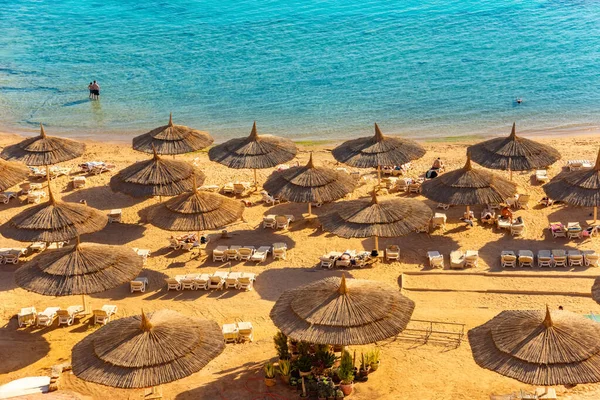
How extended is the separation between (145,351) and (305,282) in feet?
22.1

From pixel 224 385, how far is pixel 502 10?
166ft

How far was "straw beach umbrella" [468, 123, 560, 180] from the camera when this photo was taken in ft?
83.9

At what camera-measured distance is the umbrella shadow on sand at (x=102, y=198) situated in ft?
89.2

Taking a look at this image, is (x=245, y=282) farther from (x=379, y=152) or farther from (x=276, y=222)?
(x=379, y=152)

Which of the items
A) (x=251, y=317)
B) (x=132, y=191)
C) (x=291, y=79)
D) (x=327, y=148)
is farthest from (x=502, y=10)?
(x=251, y=317)

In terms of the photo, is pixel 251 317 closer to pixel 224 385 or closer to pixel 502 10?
pixel 224 385

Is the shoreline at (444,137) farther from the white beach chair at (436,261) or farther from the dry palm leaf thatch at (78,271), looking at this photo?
the dry palm leaf thatch at (78,271)

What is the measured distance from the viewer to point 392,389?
16719 mm

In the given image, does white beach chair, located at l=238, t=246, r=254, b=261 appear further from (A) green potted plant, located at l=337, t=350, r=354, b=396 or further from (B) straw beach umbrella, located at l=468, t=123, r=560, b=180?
(B) straw beach umbrella, located at l=468, t=123, r=560, b=180

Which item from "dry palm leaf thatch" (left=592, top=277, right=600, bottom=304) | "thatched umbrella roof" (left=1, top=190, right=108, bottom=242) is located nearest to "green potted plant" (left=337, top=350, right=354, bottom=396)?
"dry palm leaf thatch" (left=592, top=277, right=600, bottom=304)

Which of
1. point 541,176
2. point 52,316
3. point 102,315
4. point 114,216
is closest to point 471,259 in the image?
point 541,176

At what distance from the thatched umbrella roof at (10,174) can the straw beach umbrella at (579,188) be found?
16.7 meters

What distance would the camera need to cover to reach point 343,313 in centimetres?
1656

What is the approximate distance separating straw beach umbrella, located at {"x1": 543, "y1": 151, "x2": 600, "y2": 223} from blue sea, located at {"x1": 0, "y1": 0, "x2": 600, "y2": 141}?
13528 millimetres
